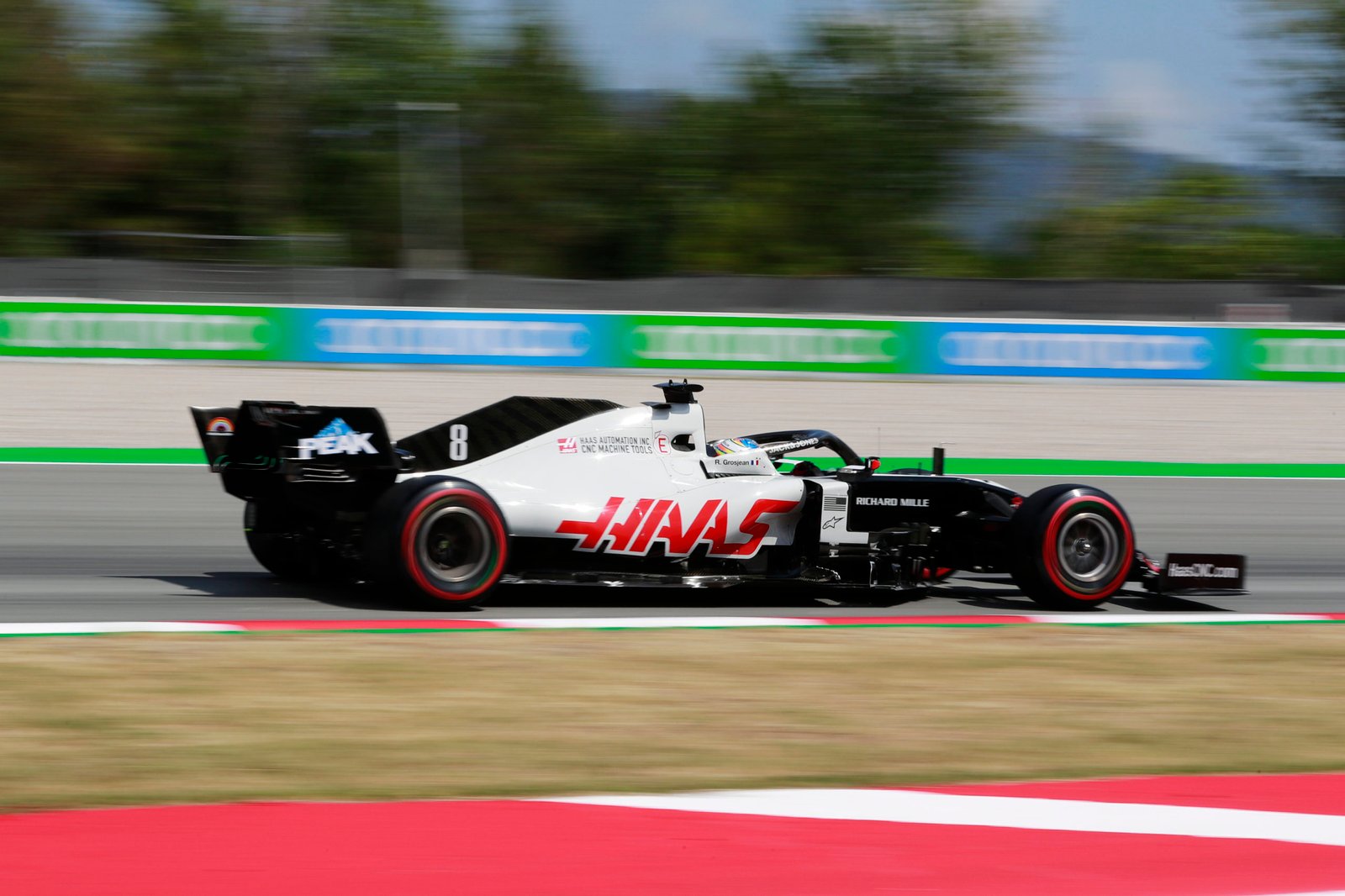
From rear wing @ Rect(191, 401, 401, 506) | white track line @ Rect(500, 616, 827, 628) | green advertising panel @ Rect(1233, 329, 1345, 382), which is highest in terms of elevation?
green advertising panel @ Rect(1233, 329, 1345, 382)

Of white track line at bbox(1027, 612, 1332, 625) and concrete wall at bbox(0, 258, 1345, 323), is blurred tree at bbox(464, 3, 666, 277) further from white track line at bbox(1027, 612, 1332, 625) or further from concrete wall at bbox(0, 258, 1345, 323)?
white track line at bbox(1027, 612, 1332, 625)

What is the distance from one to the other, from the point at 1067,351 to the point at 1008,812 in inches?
540

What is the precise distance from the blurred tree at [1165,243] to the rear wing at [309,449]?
2999cm

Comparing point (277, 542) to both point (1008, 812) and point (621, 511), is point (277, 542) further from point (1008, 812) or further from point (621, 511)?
point (1008, 812)

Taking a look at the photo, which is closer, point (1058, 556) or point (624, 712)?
point (624, 712)

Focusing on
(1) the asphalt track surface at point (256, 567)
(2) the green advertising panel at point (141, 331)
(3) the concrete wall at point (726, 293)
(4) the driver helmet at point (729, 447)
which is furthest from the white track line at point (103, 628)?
(3) the concrete wall at point (726, 293)

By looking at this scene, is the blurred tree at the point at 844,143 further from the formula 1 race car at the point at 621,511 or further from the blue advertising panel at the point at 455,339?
the formula 1 race car at the point at 621,511

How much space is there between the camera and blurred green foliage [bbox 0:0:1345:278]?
33.5 m

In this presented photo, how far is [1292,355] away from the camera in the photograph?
704 inches

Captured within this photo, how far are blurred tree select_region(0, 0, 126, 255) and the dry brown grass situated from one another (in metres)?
25.9

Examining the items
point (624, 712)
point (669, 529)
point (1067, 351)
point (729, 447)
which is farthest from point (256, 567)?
point (1067, 351)

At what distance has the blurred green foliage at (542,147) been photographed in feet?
110

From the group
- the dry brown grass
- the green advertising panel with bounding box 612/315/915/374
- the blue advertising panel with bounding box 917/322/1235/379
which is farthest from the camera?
the blue advertising panel with bounding box 917/322/1235/379

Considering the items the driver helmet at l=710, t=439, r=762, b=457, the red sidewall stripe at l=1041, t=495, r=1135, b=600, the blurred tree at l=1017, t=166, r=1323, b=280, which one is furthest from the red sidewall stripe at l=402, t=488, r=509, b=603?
the blurred tree at l=1017, t=166, r=1323, b=280
